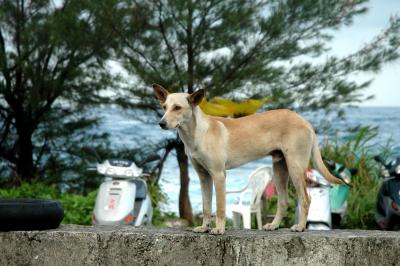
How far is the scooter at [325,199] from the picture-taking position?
6348mm

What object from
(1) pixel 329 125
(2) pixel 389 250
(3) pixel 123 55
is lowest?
(2) pixel 389 250

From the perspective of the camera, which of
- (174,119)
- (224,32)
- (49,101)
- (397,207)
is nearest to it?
(174,119)

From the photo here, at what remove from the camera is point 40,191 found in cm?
925

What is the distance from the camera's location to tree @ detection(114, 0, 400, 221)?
9.01 m

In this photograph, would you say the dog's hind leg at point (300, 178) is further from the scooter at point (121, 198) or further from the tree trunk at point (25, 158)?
the tree trunk at point (25, 158)

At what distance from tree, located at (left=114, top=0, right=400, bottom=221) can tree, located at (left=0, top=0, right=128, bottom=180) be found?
0.62 meters

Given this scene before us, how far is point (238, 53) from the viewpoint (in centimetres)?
919

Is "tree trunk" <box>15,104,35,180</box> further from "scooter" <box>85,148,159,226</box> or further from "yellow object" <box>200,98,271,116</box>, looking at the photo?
"scooter" <box>85,148,159,226</box>

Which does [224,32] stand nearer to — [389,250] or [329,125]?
[329,125]

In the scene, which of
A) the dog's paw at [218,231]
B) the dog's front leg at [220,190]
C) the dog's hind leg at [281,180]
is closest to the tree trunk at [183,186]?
the dog's hind leg at [281,180]

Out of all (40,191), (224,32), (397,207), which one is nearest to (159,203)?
(40,191)

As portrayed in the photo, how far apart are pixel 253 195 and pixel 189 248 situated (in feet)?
10.1

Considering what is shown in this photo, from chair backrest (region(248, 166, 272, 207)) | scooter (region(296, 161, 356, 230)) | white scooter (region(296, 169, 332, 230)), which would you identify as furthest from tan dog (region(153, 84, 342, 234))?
chair backrest (region(248, 166, 272, 207))

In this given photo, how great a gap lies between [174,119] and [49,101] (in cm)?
681
